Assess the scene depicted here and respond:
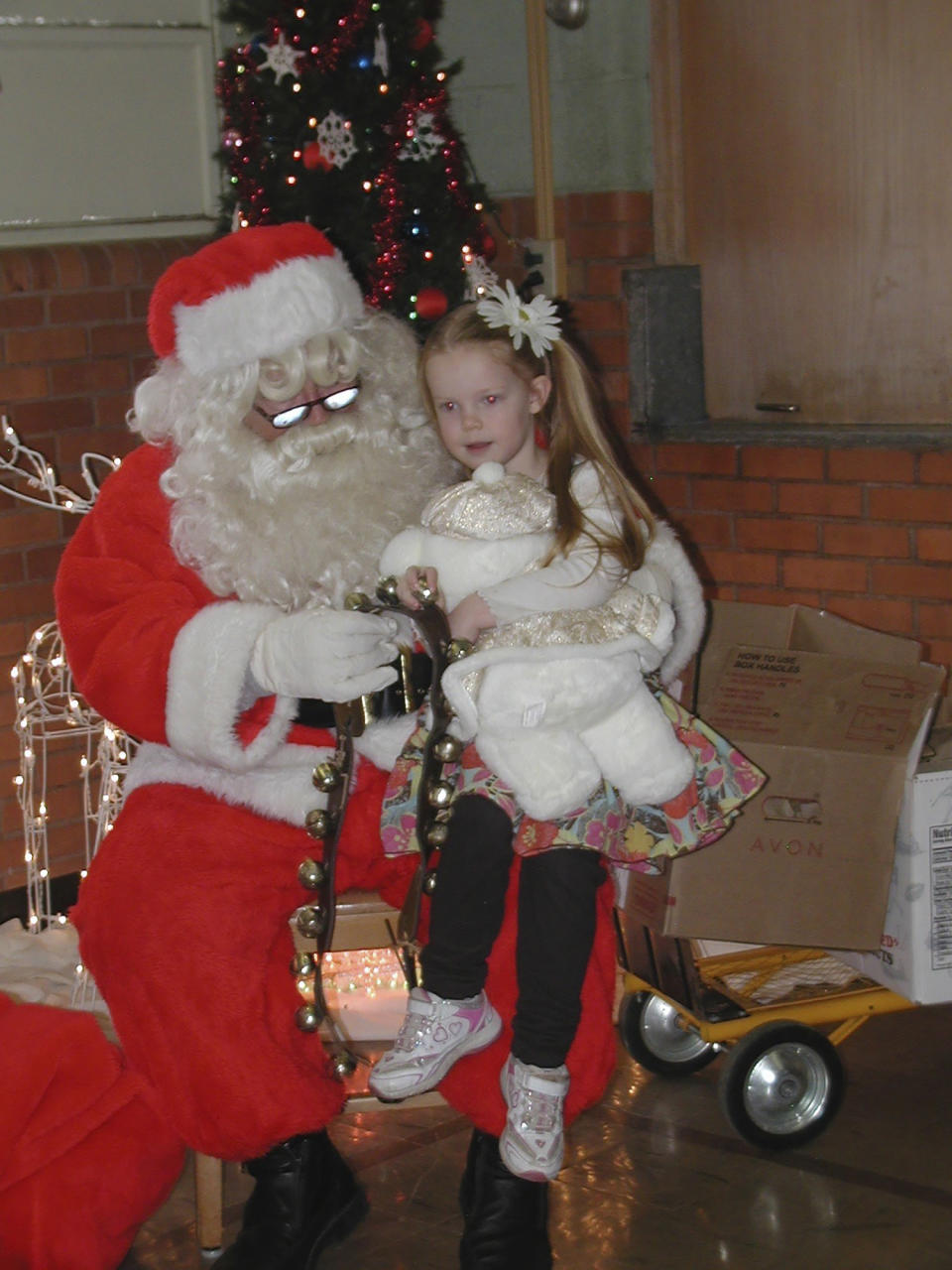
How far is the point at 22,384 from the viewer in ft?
12.5

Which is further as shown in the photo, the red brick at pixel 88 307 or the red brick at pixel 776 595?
the red brick at pixel 776 595

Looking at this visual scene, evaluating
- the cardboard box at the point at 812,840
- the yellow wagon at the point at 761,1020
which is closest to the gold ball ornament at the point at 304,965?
the cardboard box at the point at 812,840

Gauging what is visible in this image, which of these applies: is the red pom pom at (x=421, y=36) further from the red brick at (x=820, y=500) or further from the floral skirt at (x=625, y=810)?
the floral skirt at (x=625, y=810)

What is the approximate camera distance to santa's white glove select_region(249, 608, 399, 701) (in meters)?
2.18

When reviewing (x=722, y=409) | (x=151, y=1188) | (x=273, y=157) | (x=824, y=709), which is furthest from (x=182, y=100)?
(x=151, y=1188)

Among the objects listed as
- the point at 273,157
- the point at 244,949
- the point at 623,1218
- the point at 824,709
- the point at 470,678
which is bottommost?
the point at 623,1218

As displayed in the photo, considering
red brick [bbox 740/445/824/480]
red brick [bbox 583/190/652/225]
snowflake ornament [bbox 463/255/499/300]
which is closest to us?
snowflake ornament [bbox 463/255/499/300]

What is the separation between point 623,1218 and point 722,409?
7.64ft

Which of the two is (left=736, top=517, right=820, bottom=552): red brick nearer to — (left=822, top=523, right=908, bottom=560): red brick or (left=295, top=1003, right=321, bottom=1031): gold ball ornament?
(left=822, top=523, right=908, bottom=560): red brick

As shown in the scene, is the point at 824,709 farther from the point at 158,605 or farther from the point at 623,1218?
the point at 158,605

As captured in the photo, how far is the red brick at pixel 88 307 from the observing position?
3.87 meters

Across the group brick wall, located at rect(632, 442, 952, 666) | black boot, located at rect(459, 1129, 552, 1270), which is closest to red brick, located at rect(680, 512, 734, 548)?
brick wall, located at rect(632, 442, 952, 666)

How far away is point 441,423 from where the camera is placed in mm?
2389

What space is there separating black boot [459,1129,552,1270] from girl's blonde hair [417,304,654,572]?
93 centimetres
